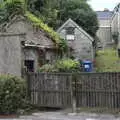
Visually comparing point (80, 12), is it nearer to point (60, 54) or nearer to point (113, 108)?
point (60, 54)

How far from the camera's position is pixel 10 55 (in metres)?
21.3

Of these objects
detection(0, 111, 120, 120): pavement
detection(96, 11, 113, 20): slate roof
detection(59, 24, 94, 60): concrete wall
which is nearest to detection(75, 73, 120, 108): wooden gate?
detection(0, 111, 120, 120): pavement

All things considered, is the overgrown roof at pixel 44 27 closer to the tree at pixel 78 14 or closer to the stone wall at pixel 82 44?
the stone wall at pixel 82 44

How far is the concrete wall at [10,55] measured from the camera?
20859 mm

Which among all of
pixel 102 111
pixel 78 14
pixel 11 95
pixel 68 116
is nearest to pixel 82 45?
pixel 78 14

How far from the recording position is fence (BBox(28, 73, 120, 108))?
16.7 meters

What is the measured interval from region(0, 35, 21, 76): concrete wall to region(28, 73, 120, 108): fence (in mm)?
3120

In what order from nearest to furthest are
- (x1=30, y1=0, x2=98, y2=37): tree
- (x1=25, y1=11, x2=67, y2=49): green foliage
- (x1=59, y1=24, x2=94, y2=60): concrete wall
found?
(x1=25, y1=11, x2=67, y2=49): green foliage → (x1=59, y1=24, x2=94, y2=60): concrete wall → (x1=30, y1=0, x2=98, y2=37): tree

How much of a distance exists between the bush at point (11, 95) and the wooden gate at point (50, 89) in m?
0.60

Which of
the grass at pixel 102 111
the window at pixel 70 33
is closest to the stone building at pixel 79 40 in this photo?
the window at pixel 70 33

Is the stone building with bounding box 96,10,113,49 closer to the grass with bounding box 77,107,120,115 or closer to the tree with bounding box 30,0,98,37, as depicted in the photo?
the tree with bounding box 30,0,98,37

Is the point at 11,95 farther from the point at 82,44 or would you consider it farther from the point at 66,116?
the point at 82,44

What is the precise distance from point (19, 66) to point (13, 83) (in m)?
3.36

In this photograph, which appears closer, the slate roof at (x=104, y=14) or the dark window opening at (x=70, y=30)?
the dark window opening at (x=70, y=30)
